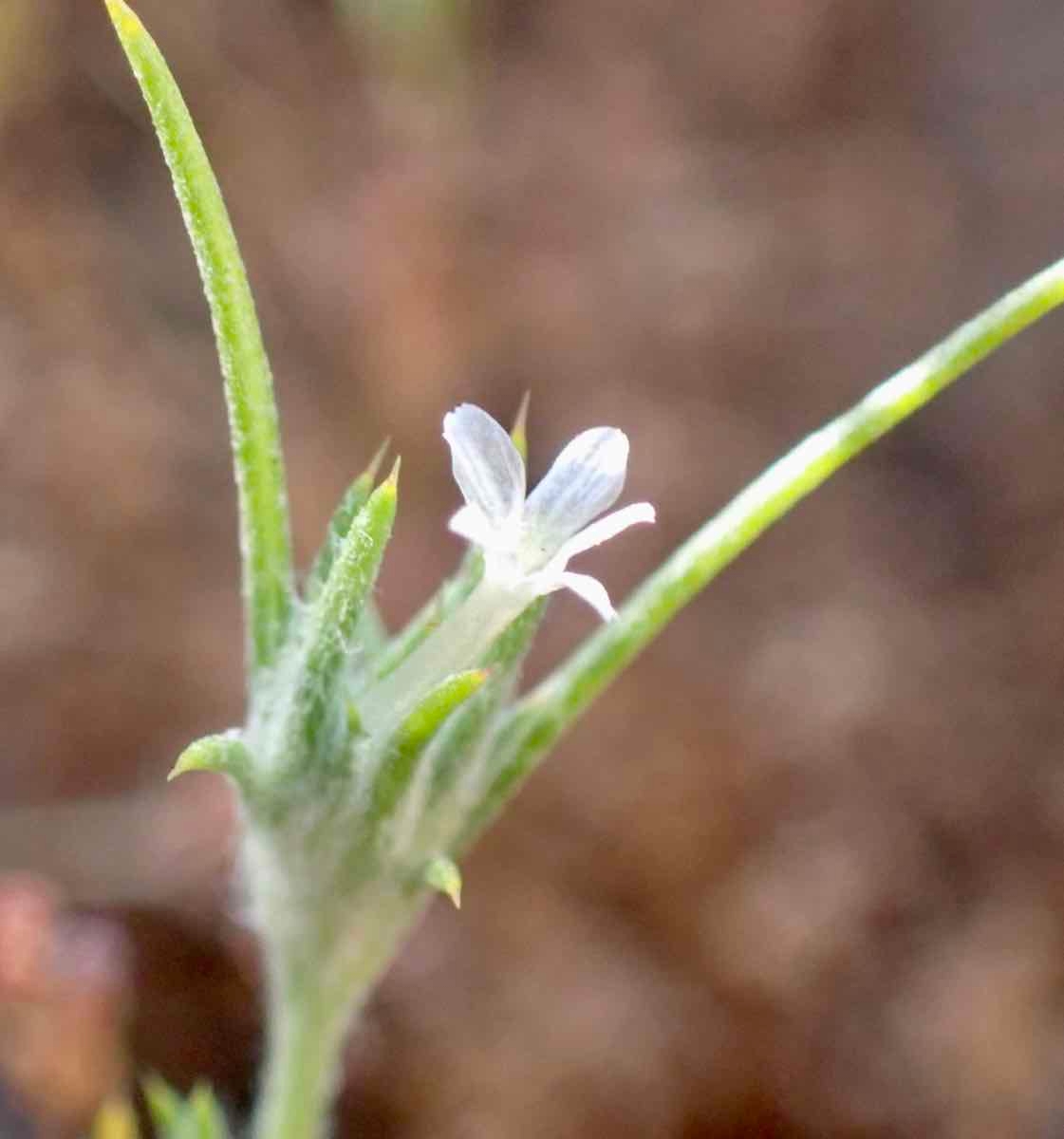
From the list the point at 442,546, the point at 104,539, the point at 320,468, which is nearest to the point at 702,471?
the point at 442,546

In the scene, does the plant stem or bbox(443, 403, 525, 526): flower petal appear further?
the plant stem

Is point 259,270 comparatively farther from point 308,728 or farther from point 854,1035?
point 308,728

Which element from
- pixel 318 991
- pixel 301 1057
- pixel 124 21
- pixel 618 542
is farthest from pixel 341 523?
pixel 618 542

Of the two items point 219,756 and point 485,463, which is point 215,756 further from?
point 485,463

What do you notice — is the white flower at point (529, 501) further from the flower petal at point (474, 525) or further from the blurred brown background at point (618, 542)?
the blurred brown background at point (618, 542)

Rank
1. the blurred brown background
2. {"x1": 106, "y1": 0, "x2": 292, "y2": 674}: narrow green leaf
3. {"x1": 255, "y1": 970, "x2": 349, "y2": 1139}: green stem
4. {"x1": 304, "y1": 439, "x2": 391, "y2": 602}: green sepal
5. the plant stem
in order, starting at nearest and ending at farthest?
{"x1": 106, "y1": 0, "x2": 292, "y2": 674}: narrow green leaf
{"x1": 304, "y1": 439, "x2": 391, "y2": 602}: green sepal
the plant stem
{"x1": 255, "y1": 970, "x2": 349, "y2": 1139}: green stem
the blurred brown background

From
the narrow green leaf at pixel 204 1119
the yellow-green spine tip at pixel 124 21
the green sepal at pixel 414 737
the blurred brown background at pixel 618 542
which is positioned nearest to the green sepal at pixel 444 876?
the green sepal at pixel 414 737

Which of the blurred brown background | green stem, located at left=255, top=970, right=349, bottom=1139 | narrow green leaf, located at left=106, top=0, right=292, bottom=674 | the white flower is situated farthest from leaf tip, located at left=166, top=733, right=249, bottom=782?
the blurred brown background

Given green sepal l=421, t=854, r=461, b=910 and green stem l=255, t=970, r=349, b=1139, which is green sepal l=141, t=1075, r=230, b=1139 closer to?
green stem l=255, t=970, r=349, b=1139
